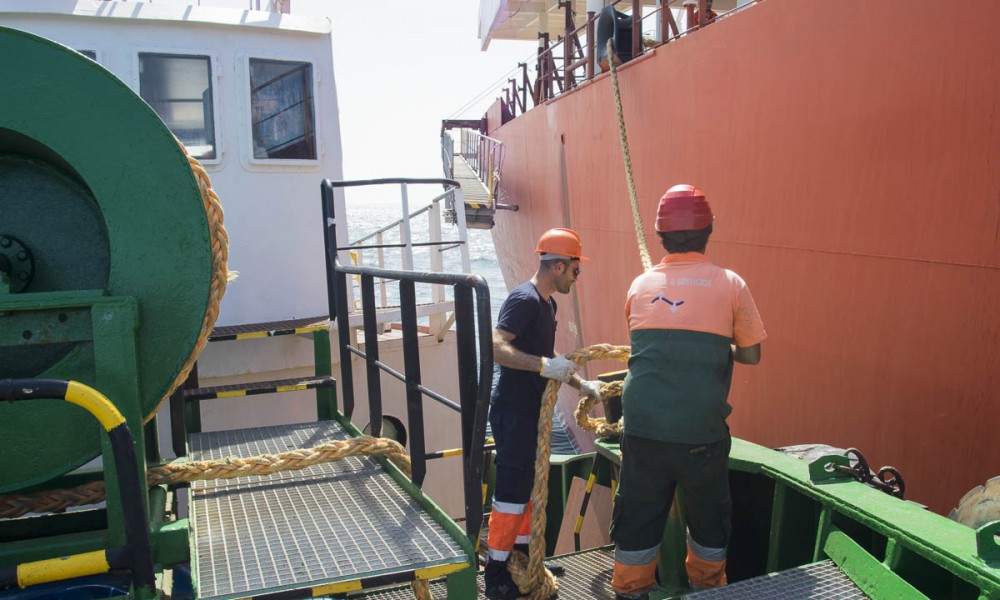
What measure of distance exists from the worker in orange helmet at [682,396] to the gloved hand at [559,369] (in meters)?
0.31

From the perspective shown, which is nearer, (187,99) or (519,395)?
(519,395)

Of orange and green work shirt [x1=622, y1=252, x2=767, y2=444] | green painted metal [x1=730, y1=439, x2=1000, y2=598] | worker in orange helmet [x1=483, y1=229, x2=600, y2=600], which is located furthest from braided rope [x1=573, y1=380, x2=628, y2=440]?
green painted metal [x1=730, y1=439, x2=1000, y2=598]

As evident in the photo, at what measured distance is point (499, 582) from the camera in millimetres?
3436

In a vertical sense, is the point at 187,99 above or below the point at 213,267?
above

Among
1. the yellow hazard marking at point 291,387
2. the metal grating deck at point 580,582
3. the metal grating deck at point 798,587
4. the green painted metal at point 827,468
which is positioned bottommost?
the metal grating deck at point 580,582

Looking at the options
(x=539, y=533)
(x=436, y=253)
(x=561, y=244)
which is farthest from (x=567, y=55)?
(x=539, y=533)

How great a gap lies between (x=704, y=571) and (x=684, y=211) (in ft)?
4.65

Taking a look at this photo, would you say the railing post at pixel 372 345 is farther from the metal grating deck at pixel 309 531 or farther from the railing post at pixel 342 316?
the railing post at pixel 342 316

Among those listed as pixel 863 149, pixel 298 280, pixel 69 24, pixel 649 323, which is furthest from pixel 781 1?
pixel 69 24

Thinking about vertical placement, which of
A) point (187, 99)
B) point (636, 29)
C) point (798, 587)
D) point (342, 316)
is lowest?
point (798, 587)

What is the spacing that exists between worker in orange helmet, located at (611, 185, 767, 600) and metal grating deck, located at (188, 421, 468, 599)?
84cm

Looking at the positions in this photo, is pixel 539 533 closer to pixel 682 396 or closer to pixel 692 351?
pixel 682 396

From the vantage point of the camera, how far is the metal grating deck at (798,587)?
8.61 feet

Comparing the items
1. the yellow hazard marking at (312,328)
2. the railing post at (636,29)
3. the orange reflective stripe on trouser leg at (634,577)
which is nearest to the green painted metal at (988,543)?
the orange reflective stripe on trouser leg at (634,577)
